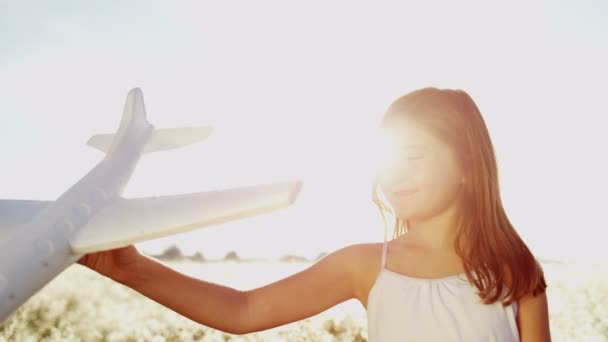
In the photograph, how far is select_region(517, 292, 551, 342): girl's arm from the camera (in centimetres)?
299

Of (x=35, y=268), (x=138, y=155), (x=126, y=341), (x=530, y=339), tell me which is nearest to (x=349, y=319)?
(x=126, y=341)

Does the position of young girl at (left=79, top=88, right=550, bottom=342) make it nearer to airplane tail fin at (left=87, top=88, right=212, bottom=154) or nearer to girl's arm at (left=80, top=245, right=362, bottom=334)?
girl's arm at (left=80, top=245, right=362, bottom=334)

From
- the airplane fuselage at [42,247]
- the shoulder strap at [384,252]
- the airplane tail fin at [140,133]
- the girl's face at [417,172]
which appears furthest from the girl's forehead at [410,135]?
the airplane tail fin at [140,133]

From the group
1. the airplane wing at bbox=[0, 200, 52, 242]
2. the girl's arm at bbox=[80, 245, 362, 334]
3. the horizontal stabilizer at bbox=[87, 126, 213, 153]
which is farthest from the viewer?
the horizontal stabilizer at bbox=[87, 126, 213, 153]

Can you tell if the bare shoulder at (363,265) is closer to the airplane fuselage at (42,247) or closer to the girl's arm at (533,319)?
the girl's arm at (533,319)

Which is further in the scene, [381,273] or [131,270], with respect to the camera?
[381,273]

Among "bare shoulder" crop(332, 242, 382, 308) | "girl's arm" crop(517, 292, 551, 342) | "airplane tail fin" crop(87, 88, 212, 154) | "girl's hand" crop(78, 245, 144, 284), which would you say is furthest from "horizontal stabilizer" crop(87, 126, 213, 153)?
"girl's arm" crop(517, 292, 551, 342)

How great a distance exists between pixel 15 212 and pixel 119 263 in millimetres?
1119

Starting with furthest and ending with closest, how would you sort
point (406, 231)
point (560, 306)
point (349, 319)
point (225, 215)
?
point (560, 306)
point (349, 319)
point (406, 231)
point (225, 215)

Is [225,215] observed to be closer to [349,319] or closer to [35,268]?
[35,268]

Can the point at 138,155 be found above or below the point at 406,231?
above

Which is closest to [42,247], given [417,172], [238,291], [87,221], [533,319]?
[87,221]

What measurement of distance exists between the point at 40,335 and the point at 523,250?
14.2 feet

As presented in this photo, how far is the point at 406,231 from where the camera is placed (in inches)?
139
